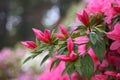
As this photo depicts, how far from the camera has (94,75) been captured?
1.60 m

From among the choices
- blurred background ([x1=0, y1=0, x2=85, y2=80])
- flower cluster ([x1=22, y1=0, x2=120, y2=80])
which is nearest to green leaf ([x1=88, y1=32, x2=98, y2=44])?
flower cluster ([x1=22, y1=0, x2=120, y2=80])

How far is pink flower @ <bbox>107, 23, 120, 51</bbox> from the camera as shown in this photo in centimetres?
150

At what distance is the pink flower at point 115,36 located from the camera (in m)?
1.50

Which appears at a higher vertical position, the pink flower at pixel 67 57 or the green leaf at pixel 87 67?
the pink flower at pixel 67 57

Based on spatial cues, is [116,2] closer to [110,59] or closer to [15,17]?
[110,59]

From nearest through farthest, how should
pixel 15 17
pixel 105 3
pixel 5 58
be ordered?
pixel 105 3, pixel 5 58, pixel 15 17

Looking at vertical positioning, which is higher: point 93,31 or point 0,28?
point 0,28

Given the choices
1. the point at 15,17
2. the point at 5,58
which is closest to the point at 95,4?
the point at 5,58

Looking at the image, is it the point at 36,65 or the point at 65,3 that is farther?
the point at 65,3

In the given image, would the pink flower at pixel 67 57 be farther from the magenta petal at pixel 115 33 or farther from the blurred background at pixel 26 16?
the blurred background at pixel 26 16

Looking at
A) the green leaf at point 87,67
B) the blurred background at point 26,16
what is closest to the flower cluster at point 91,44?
the green leaf at point 87,67

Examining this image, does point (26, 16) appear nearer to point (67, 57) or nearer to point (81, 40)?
point (81, 40)

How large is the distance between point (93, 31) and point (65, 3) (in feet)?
50.0

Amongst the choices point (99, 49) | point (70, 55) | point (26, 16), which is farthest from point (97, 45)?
point (26, 16)
